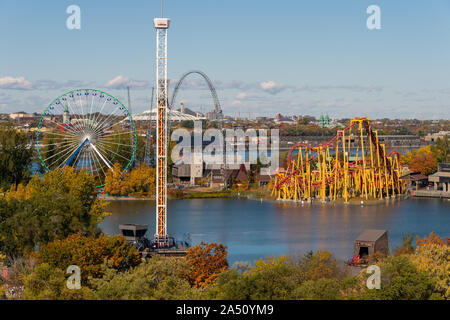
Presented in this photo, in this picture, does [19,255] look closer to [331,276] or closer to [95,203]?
[95,203]

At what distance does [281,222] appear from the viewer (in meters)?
30.7

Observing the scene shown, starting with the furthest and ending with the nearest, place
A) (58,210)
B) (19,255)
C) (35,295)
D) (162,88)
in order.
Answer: (162,88) < (58,210) < (19,255) < (35,295)

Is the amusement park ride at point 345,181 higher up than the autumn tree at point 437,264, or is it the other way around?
the amusement park ride at point 345,181

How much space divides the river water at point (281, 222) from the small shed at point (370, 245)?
0.61 metres

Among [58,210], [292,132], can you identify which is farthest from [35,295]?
[292,132]

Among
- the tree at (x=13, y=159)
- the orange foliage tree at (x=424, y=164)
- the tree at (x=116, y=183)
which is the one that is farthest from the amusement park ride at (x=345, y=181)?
the tree at (x=13, y=159)

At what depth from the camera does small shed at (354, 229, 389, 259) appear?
2205cm

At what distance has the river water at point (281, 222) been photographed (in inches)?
987

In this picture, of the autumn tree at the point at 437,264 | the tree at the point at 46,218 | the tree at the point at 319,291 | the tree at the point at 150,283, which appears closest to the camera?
the tree at the point at 319,291

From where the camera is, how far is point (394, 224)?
29.4 metres

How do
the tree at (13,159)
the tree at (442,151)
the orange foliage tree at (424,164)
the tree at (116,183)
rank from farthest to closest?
the tree at (442,151) < the orange foliage tree at (424,164) < the tree at (116,183) < the tree at (13,159)

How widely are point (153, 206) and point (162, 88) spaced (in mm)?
14916

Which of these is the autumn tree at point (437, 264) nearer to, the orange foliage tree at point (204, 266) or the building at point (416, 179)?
the orange foliage tree at point (204, 266)

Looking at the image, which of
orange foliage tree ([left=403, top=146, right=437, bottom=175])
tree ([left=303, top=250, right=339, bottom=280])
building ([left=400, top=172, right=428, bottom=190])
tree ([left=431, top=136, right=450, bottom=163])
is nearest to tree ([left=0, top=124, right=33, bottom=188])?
tree ([left=303, top=250, right=339, bottom=280])
